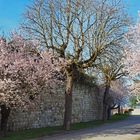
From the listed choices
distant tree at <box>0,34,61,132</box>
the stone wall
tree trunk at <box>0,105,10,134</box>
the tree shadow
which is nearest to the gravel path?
the tree shadow

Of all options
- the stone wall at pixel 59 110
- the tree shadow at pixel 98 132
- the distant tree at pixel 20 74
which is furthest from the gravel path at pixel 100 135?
the stone wall at pixel 59 110

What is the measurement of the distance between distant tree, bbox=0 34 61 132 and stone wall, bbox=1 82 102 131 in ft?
12.7

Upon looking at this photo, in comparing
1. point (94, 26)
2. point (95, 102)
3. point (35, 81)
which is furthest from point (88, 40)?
point (95, 102)

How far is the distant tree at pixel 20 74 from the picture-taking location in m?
20.0

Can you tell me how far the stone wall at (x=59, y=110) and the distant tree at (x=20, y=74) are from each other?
3867 millimetres

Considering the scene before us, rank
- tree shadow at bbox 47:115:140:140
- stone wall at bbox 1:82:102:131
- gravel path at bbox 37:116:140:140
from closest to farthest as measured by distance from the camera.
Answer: gravel path at bbox 37:116:140:140 → tree shadow at bbox 47:115:140:140 → stone wall at bbox 1:82:102:131

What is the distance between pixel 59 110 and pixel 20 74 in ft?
47.1

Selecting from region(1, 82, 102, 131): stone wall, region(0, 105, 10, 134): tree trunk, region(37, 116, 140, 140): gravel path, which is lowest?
region(37, 116, 140, 140): gravel path

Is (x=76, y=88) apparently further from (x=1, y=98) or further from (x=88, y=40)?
(x=1, y=98)

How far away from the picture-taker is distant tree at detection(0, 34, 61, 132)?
787 inches

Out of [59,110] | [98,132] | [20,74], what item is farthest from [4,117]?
[59,110]

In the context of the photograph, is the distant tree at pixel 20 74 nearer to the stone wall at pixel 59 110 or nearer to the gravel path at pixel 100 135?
the gravel path at pixel 100 135

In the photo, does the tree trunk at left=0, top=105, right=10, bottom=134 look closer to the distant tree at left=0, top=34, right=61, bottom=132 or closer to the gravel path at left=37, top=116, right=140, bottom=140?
the distant tree at left=0, top=34, right=61, bottom=132

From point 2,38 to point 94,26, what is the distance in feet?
32.7
